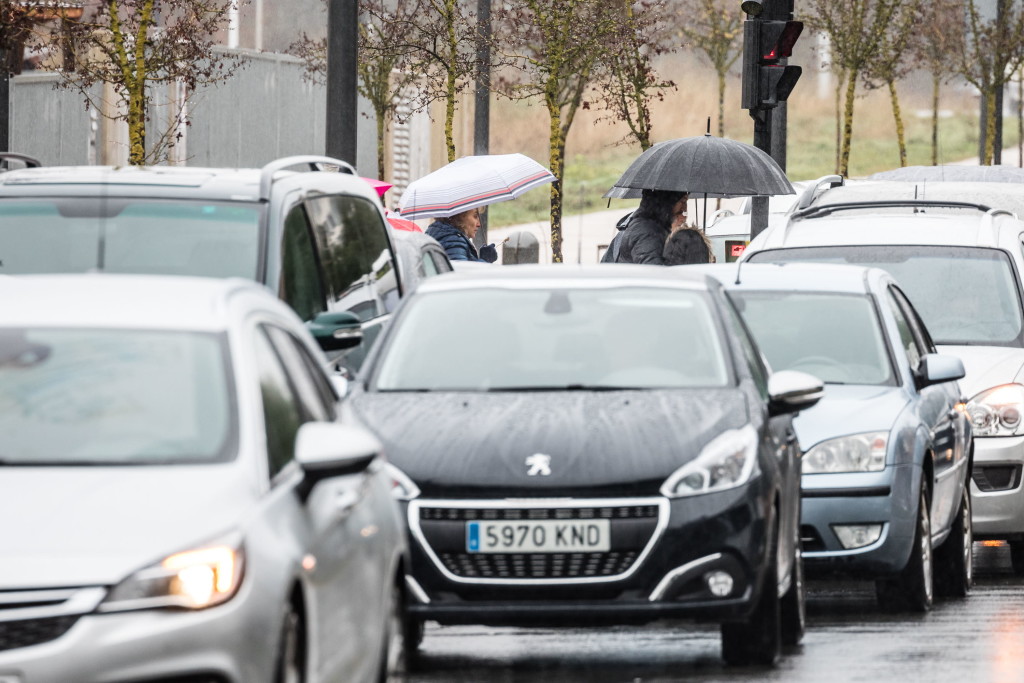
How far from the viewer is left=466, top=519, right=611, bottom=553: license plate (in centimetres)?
764

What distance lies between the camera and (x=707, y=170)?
1589cm

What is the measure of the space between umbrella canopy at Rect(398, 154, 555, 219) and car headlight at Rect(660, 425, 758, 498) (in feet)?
27.7

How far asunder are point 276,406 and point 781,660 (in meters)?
3.29

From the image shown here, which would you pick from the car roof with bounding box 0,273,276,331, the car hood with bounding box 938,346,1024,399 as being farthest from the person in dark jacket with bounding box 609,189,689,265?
the car roof with bounding box 0,273,276,331

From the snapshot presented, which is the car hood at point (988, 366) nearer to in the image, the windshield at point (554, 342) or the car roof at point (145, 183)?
the windshield at point (554, 342)

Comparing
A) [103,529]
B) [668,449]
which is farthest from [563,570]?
[103,529]

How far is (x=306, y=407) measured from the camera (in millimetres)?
6066

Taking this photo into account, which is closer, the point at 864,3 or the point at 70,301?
the point at 70,301

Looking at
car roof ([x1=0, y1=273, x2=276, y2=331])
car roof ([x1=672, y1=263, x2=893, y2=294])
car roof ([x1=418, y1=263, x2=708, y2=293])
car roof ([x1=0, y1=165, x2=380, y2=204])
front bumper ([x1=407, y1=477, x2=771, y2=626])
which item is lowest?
front bumper ([x1=407, y1=477, x2=771, y2=626])

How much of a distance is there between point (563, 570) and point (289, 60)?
3173 cm

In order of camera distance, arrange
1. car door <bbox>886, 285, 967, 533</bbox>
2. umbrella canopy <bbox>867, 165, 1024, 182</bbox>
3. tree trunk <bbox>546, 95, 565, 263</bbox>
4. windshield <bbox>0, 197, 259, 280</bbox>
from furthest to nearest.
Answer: tree trunk <bbox>546, 95, 565, 263</bbox> → umbrella canopy <bbox>867, 165, 1024, 182</bbox> → car door <bbox>886, 285, 967, 533</bbox> → windshield <bbox>0, 197, 259, 280</bbox>

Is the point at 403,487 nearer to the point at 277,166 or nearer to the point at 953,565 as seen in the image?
the point at 277,166

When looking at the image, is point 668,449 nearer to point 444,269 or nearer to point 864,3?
point 444,269

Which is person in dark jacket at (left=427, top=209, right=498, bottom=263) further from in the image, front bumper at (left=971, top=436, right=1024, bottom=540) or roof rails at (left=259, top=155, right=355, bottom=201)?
roof rails at (left=259, top=155, right=355, bottom=201)
